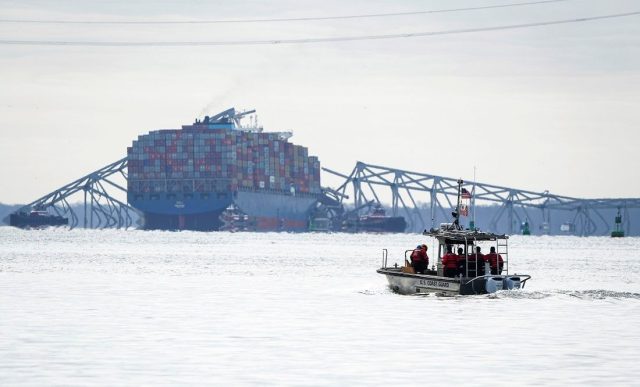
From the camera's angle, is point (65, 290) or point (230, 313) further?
point (65, 290)

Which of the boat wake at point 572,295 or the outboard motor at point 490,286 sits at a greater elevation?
the outboard motor at point 490,286

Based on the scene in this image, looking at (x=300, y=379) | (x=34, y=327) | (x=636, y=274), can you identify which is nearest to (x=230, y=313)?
(x=34, y=327)

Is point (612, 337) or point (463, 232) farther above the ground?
point (463, 232)

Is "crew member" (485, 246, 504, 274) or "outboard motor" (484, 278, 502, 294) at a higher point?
"crew member" (485, 246, 504, 274)

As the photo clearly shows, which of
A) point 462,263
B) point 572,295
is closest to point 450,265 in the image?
point 462,263

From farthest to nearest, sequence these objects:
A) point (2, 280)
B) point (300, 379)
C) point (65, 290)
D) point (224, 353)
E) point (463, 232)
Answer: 1. point (2, 280)
2. point (65, 290)
3. point (463, 232)
4. point (224, 353)
5. point (300, 379)

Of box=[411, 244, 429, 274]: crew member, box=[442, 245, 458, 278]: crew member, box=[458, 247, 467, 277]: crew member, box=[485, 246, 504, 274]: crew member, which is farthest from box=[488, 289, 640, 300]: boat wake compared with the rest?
box=[411, 244, 429, 274]: crew member

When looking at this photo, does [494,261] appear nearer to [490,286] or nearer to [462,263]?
[462,263]

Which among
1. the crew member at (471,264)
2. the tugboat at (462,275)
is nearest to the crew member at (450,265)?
the tugboat at (462,275)

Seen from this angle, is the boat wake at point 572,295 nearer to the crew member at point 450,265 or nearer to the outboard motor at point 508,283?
the outboard motor at point 508,283

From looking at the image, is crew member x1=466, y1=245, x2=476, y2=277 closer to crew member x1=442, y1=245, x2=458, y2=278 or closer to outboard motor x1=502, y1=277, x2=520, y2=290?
crew member x1=442, y1=245, x2=458, y2=278

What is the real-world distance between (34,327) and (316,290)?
27.0m

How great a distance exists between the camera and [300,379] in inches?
1173

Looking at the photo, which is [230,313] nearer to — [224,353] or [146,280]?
[224,353]
